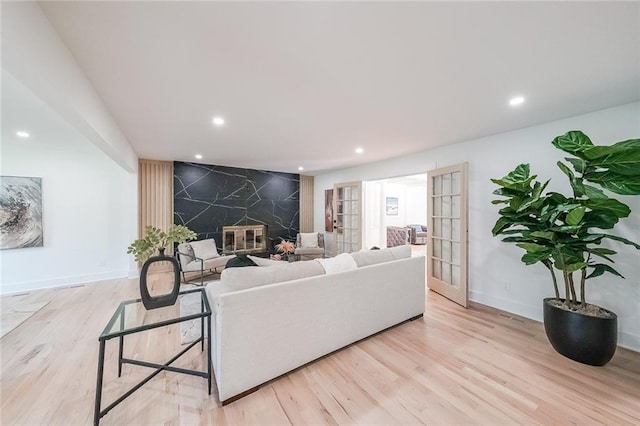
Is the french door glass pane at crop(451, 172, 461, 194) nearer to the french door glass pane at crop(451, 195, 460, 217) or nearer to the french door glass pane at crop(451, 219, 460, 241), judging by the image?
the french door glass pane at crop(451, 195, 460, 217)

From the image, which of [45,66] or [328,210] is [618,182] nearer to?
[45,66]

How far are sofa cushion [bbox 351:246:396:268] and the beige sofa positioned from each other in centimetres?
1

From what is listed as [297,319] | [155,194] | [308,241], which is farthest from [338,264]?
[155,194]

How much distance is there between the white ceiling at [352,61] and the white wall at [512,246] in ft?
0.66

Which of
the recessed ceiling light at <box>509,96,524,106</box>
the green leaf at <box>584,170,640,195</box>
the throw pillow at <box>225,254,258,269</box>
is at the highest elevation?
the recessed ceiling light at <box>509,96,524,106</box>

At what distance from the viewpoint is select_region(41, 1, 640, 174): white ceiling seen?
127 cm

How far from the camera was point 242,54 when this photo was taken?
1.60 metres

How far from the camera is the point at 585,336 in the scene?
2068mm

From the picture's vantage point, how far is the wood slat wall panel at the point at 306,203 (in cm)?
696

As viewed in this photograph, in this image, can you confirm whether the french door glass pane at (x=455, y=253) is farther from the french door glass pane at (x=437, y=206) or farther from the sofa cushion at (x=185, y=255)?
the sofa cushion at (x=185, y=255)

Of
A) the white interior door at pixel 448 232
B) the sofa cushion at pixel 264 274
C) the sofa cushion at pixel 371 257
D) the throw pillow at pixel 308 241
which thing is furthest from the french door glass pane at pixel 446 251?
the throw pillow at pixel 308 241

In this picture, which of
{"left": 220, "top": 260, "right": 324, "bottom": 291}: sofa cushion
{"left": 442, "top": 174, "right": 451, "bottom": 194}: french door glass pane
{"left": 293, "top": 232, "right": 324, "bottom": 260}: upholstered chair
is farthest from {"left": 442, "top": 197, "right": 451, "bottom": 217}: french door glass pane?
{"left": 293, "top": 232, "right": 324, "bottom": 260}: upholstered chair

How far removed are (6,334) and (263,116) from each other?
141 inches

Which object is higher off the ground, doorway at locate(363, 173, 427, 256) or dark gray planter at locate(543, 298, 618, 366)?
doorway at locate(363, 173, 427, 256)
